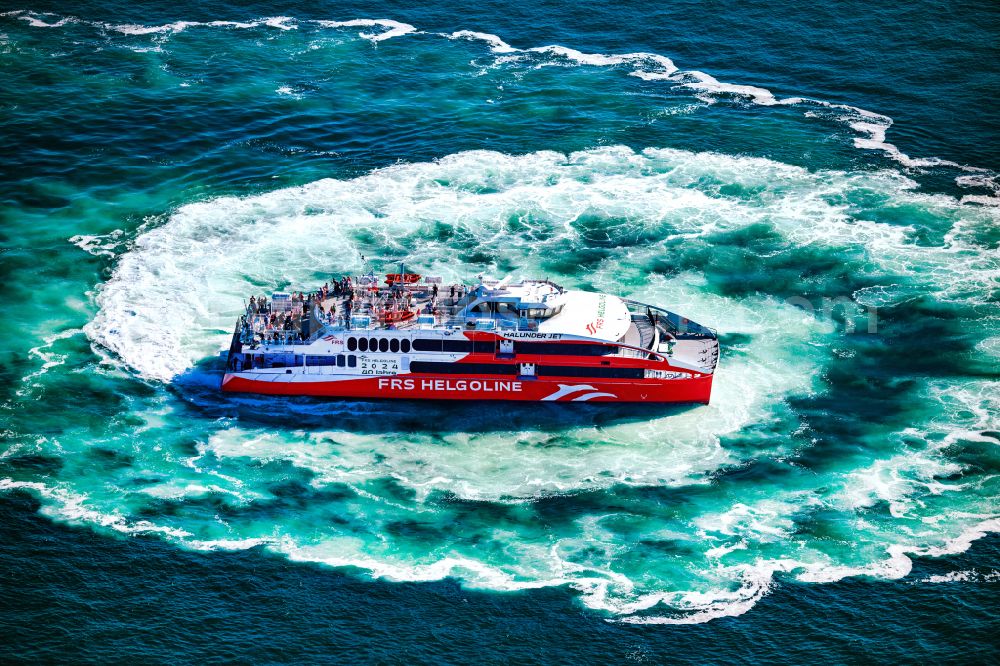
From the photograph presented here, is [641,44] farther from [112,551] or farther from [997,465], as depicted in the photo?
[112,551]

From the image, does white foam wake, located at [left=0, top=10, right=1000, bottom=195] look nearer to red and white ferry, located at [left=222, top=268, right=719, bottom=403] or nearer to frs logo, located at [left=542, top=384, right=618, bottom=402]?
red and white ferry, located at [left=222, top=268, right=719, bottom=403]

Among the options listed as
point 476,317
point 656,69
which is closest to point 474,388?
point 476,317

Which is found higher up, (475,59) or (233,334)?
(475,59)

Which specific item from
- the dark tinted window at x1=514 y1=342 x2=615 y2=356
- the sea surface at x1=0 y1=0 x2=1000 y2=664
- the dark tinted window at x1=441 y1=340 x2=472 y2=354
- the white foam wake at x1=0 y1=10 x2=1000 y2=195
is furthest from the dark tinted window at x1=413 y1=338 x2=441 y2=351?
the white foam wake at x1=0 y1=10 x2=1000 y2=195

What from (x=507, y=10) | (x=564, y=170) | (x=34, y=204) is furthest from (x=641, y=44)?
(x=34, y=204)

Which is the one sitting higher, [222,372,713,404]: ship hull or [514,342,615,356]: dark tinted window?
[514,342,615,356]: dark tinted window
